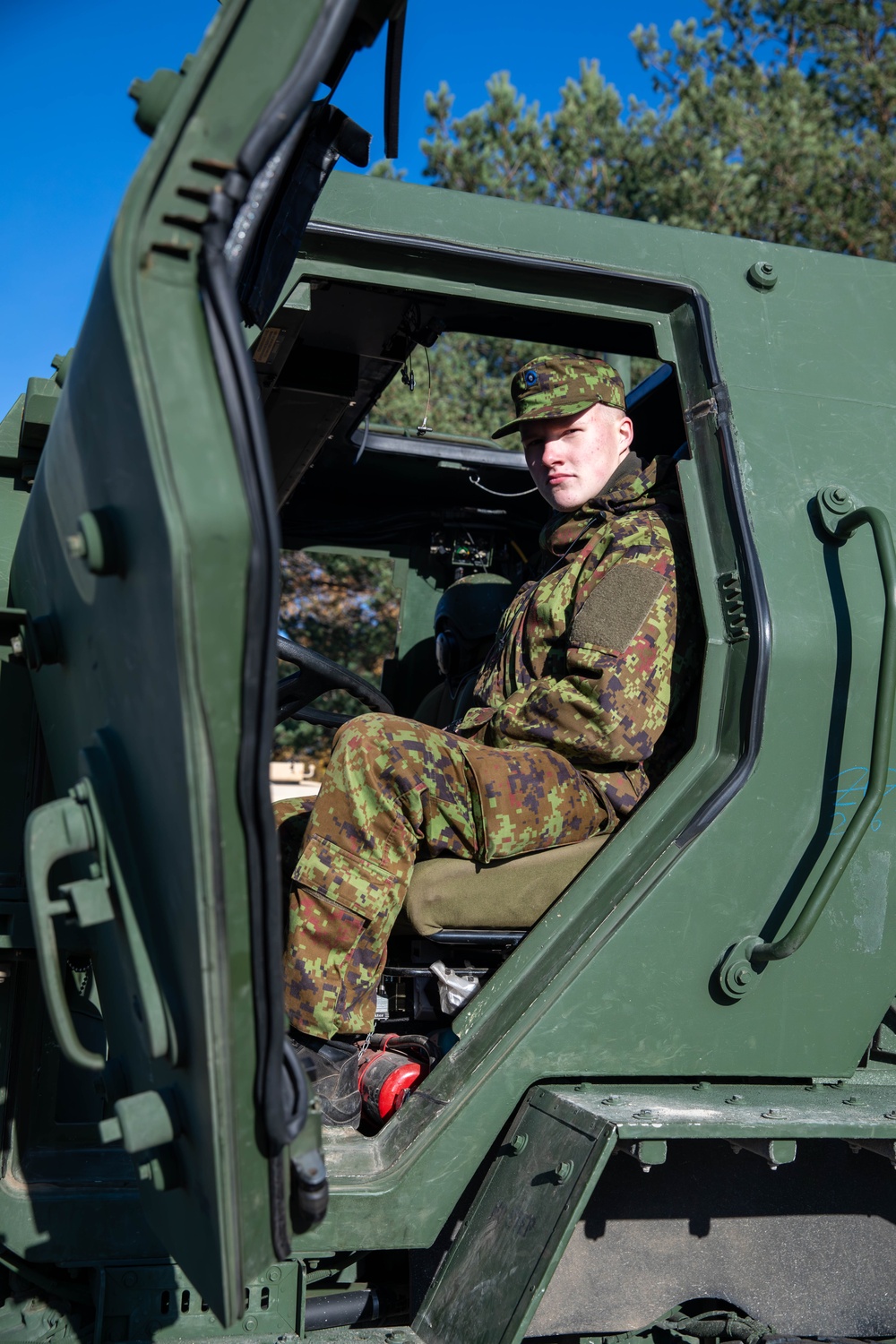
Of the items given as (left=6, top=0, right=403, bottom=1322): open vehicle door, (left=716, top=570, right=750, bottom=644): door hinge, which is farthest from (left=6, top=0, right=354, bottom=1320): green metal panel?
(left=716, top=570, right=750, bottom=644): door hinge

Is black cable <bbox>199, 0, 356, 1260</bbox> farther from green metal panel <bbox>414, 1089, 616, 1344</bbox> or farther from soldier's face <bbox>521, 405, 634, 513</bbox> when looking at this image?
soldier's face <bbox>521, 405, 634, 513</bbox>

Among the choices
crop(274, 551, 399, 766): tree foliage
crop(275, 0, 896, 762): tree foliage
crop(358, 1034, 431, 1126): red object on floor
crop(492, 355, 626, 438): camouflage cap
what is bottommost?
crop(358, 1034, 431, 1126): red object on floor

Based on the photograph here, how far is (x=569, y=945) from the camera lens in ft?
7.24

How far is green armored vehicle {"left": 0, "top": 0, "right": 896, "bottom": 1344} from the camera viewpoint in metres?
1.66

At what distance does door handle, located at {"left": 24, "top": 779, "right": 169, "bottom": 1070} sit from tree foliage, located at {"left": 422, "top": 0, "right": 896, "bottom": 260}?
1163 centimetres

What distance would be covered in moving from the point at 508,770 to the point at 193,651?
1.10m

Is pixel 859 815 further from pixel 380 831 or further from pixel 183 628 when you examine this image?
Answer: pixel 183 628

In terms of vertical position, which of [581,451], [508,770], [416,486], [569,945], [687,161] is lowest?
[569,945]

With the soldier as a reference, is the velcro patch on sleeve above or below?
above

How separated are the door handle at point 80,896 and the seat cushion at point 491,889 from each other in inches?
33.5

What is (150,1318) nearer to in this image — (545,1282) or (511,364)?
(545,1282)

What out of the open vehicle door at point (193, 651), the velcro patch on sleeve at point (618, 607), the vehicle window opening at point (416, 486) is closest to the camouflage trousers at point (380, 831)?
the vehicle window opening at point (416, 486)

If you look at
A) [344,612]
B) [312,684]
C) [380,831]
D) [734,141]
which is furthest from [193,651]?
[734,141]

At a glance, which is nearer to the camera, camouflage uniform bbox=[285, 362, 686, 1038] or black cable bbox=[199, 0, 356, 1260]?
black cable bbox=[199, 0, 356, 1260]
